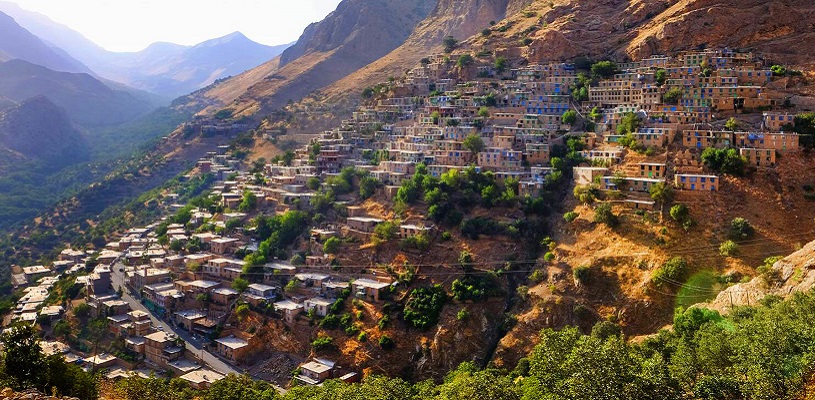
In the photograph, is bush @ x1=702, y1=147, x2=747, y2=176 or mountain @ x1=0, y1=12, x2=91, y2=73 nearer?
bush @ x1=702, y1=147, x2=747, y2=176

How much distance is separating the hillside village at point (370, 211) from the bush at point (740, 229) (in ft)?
7.74

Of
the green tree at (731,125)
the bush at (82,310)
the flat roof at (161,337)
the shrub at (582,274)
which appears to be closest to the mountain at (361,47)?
the bush at (82,310)

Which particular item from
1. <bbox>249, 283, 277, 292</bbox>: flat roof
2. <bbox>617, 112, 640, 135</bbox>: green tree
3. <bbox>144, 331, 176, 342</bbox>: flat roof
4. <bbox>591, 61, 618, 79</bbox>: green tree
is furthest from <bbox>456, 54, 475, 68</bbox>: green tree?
<bbox>144, 331, 176, 342</bbox>: flat roof

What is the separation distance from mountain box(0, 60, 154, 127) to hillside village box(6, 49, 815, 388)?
7374 cm

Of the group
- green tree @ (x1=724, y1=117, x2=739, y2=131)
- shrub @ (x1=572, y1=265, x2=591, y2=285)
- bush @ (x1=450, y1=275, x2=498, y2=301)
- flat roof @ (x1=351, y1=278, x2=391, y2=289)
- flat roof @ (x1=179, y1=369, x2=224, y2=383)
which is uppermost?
green tree @ (x1=724, y1=117, x2=739, y2=131)

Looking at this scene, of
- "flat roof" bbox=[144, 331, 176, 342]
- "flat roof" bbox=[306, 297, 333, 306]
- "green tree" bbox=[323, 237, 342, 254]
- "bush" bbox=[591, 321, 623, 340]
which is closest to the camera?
"bush" bbox=[591, 321, 623, 340]

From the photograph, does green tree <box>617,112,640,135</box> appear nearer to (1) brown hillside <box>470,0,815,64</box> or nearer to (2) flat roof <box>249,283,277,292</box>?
(1) brown hillside <box>470,0,815,64</box>

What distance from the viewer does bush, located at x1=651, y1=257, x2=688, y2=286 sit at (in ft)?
86.1

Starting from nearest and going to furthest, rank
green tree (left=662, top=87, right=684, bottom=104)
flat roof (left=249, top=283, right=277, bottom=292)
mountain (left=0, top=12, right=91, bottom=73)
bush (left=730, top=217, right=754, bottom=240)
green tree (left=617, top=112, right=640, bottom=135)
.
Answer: bush (left=730, top=217, right=754, bottom=240)
flat roof (left=249, top=283, right=277, bottom=292)
green tree (left=617, top=112, right=640, bottom=135)
green tree (left=662, top=87, right=684, bottom=104)
mountain (left=0, top=12, right=91, bottom=73)

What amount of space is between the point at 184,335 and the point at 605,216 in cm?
2188

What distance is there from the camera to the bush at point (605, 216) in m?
30.2

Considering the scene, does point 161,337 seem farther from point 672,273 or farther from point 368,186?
point 672,273

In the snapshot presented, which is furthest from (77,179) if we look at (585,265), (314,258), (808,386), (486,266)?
(808,386)

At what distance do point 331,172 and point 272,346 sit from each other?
16093 mm
